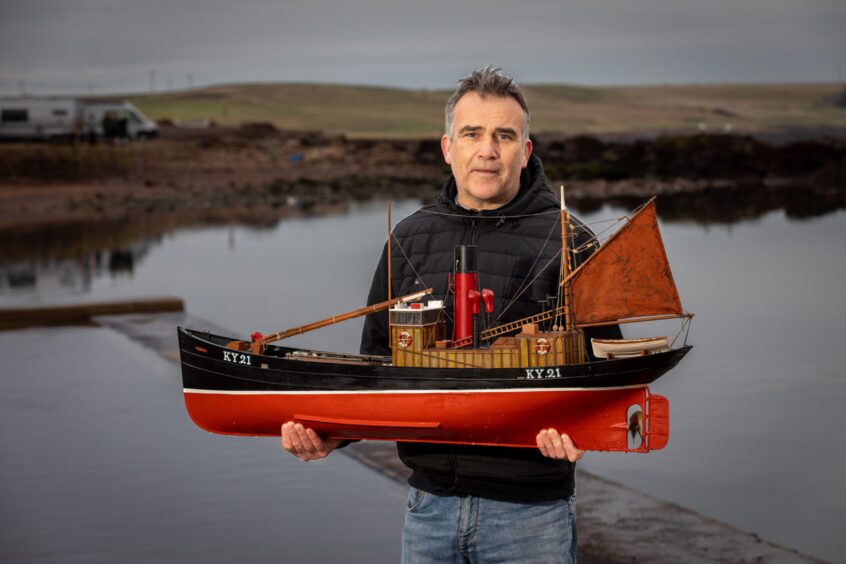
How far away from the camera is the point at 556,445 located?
5.39 meters

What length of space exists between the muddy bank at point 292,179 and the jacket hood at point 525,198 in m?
32.5

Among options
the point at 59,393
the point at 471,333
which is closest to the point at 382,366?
the point at 471,333

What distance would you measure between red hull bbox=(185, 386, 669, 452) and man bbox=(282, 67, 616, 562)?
0.10 m

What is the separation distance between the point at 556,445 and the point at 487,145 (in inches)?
49.2

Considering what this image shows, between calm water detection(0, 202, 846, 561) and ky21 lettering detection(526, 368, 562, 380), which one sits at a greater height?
ky21 lettering detection(526, 368, 562, 380)

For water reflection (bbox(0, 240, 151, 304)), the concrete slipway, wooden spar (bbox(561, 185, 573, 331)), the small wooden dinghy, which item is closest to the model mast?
wooden spar (bbox(561, 185, 573, 331))

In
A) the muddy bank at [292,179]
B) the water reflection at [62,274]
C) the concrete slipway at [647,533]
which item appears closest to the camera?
the concrete slipway at [647,533]

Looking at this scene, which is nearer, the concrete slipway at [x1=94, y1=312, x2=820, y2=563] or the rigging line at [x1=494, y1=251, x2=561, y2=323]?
the rigging line at [x1=494, y1=251, x2=561, y2=323]

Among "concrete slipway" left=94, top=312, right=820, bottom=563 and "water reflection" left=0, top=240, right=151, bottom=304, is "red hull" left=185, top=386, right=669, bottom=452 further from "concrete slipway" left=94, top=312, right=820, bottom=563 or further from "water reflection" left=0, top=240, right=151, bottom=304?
"water reflection" left=0, top=240, right=151, bottom=304

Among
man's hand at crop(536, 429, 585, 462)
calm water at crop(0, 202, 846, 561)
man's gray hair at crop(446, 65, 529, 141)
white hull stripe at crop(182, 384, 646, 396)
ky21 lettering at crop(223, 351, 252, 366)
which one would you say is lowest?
calm water at crop(0, 202, 846, 561)

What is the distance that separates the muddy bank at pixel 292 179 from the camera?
5206cm

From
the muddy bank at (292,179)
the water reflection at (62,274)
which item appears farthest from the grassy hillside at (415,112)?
the water reflection at (62,274)

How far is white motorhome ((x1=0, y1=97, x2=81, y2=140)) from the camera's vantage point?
7975 centimetres

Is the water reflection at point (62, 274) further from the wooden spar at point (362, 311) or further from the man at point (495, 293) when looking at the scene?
the man at point (495, 293)
